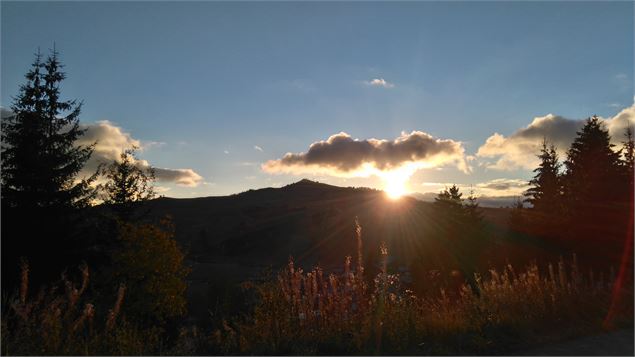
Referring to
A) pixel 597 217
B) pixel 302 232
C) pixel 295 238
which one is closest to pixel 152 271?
pixel 597 217

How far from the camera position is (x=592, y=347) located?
20.4ft

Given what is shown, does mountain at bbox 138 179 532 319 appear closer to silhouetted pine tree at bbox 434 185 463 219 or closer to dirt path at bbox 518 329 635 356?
silhouetted pine tree at bbox 434 185 463 219

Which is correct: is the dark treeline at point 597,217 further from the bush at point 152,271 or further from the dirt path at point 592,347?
the bush at point 152,271

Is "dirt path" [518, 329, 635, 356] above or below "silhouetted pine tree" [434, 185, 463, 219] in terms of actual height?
below

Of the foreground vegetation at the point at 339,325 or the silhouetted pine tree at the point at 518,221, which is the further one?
the silhouetted pine tree at the point at 518,221

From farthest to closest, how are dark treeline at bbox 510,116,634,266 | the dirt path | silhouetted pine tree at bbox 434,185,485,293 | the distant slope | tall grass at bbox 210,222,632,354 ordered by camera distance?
the distant slope < silhouetted pine tree at bbox 434,185,485,293 < dark treeline at bbox 510,116,634,266 < tall grass at bbox 210,222,632,354 < the dirt path

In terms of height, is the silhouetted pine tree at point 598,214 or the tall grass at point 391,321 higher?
the silhouetted pine tree at point 598,214

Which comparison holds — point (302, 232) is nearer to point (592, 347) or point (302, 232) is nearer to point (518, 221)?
→ point (518, 221)

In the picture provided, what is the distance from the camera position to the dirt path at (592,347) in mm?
5922

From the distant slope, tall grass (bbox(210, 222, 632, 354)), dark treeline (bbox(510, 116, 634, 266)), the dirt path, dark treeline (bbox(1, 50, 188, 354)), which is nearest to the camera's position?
the dirt path

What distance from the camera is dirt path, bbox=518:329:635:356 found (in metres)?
5.92

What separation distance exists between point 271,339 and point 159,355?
1414mm

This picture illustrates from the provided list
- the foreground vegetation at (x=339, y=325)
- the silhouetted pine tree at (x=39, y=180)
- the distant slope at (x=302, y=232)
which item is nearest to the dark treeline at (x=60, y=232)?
the silhouetted pine tree at (x=39, y=180)

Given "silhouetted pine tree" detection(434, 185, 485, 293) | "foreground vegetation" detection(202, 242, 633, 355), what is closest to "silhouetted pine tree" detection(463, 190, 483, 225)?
"silhouetted pine tree" detection(434, 185, 485, 293)
